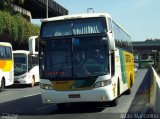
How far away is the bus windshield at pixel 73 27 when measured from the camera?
16219mm

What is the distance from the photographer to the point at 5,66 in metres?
29.8

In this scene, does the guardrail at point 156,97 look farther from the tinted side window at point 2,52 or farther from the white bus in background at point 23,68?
the white bus in background at point 23,68

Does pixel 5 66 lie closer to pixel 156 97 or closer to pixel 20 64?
pixel 20 64

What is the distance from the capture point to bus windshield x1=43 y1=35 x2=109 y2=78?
52.0 ft

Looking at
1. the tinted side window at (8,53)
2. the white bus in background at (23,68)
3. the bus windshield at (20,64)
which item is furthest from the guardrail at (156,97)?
the bus windshield at (20,64)

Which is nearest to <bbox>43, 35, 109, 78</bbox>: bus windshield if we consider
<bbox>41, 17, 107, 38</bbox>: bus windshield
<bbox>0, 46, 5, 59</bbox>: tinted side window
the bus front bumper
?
<bbox>41, 17, 107, 38</bbox>: bus windshield

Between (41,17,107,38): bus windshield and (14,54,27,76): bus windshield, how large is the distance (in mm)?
18755

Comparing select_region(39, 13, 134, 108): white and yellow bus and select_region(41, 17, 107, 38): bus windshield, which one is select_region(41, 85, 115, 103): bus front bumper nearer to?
select_region(39, 13, 134, 108): white and yellow bus

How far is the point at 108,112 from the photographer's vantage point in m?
15.8

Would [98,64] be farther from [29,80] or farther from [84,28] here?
[29,80]

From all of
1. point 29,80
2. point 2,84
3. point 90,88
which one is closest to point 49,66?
point 90,88

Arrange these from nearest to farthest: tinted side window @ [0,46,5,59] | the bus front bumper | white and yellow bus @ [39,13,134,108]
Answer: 1. the bus front bumper
2. white and yellow bus @ [39,13,134,108]
3. tinted side window @ [0,46,5,59]

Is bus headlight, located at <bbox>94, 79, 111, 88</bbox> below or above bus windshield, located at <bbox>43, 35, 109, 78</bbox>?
below

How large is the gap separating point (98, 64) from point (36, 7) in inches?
2164
